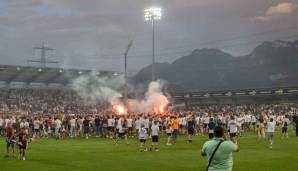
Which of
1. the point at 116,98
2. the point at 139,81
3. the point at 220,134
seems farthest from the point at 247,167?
the point at 139,81

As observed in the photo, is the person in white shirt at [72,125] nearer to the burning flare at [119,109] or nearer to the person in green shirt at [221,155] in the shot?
the burning flare at [119,109]

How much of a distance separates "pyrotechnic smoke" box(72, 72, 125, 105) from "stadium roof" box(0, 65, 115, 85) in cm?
129

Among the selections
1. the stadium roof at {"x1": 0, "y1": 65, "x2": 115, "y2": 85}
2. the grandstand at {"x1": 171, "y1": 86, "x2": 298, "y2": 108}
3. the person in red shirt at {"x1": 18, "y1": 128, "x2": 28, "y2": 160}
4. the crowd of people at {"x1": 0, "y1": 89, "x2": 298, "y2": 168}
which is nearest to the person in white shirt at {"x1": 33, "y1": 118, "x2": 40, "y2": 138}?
the crowd of people at {"x1": 0, "y1": 89, "x2": 298, "y2": 168}

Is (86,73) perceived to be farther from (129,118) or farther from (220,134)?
(220,134)

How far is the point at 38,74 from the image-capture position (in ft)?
268

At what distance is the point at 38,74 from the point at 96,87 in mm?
10160

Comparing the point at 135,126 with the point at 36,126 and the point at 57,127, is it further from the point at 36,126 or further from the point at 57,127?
the point at 36,126

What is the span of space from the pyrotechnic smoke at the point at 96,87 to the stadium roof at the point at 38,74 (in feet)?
4.24

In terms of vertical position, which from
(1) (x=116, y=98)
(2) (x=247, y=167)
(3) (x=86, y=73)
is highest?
(3) (x=86, y=73)

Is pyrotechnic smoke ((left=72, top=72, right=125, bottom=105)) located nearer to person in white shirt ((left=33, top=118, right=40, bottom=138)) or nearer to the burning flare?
the burning flare

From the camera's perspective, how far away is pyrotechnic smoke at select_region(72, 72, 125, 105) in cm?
7762

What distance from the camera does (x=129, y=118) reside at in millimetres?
41562

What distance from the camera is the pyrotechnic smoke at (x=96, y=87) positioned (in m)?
77.6

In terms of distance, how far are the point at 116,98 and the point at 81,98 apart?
1741 cm
